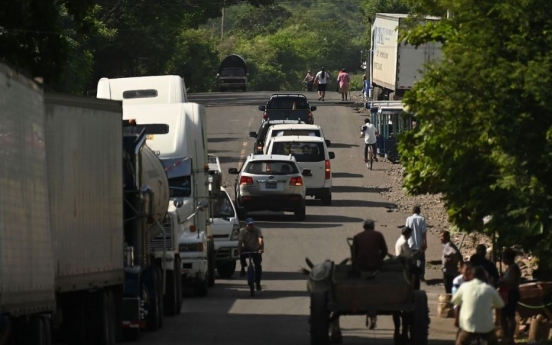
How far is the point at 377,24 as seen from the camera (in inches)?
2384

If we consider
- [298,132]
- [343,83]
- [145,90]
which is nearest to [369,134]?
[298,132]

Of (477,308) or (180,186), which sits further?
(180,186)

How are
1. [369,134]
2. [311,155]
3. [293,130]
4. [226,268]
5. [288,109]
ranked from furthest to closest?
[288,109], [369,134], [293,130], [311,155], [226,268]

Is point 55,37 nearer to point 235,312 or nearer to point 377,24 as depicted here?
point 235,312

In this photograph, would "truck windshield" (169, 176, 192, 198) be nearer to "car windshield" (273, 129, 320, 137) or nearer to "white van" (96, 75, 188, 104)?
"white van" (96, 75, 188, 104)

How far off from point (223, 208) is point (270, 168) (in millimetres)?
6930

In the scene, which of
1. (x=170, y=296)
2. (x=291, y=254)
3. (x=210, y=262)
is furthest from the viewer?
(x=291, y=254)

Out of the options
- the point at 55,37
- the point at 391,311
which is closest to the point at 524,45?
the point at 391,311

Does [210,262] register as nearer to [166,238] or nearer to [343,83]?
[166,238]

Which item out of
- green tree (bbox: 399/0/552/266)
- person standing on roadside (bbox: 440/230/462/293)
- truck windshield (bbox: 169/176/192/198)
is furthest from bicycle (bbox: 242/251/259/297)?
green tree (bbox: 399/0/552/266)

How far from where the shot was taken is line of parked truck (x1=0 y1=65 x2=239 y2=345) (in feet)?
43.3

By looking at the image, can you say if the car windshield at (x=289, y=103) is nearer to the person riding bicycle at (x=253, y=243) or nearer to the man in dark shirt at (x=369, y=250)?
the person riding bicycle at (x=253, y=243)

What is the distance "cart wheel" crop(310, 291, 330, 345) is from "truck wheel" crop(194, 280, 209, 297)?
25.6 ft

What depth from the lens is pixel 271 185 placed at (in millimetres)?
35594
